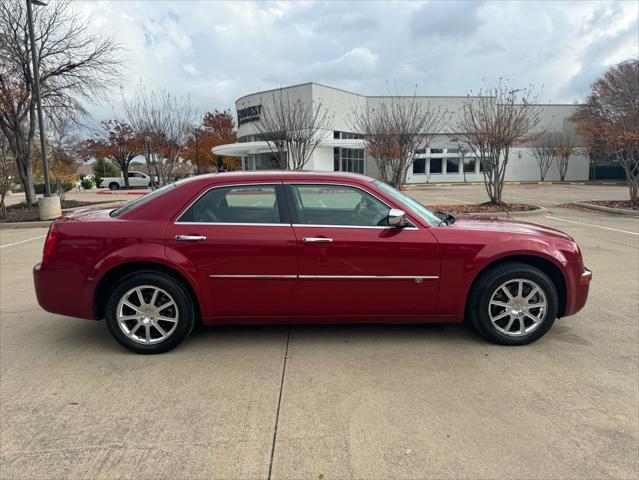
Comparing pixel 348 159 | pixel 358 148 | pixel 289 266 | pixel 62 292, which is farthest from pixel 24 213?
pixel 348 159

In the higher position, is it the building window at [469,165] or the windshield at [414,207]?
the building window at [469,165]

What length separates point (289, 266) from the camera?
3.73 metres

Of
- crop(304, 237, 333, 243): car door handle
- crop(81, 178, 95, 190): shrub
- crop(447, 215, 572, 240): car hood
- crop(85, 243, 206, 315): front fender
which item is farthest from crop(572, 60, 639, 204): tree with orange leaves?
crop(81, 178, 95, 190): shrub

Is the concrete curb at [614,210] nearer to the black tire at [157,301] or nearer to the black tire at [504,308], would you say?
the black tire at [504,308]

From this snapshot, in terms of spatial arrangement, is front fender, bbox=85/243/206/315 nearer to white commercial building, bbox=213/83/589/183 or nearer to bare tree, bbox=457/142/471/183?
white commercial building, bbox=213/83/589/183

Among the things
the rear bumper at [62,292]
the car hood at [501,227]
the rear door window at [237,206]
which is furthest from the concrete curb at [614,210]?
the rear bumper at [62,292]

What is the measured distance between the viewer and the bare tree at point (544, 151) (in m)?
44.0

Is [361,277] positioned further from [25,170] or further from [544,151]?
[544,151]

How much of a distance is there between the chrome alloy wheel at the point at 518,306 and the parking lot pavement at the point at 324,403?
207mm

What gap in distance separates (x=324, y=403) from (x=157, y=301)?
1735 mm

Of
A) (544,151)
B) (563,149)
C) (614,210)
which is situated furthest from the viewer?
(544,151)

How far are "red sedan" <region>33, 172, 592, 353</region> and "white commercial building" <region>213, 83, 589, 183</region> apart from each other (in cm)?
2914

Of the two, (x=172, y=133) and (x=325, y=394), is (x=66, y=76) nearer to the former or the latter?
(x=172, y=133)

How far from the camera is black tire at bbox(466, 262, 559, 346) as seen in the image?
12.6 ft
